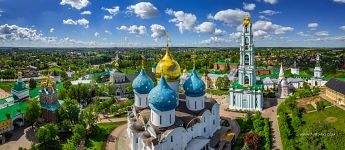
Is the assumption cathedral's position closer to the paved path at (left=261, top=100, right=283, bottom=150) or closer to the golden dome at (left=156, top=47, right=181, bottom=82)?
the golden dome at (left=156, top=47, right=181, bottom=82)

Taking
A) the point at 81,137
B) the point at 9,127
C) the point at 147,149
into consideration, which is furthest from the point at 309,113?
the point at 9,127

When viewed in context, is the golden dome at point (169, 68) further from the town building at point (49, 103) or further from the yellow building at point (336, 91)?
the yellow building at point (336, 91)

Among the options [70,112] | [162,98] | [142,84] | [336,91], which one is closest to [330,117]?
[336,91]

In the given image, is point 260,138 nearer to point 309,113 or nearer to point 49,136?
point 309,113

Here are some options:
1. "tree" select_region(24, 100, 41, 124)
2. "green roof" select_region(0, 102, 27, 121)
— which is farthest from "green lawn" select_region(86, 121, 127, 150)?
"green roof" select_region(0, 102, 27, 121)

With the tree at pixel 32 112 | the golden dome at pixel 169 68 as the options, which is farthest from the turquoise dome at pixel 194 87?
the tree at pixel 32 112

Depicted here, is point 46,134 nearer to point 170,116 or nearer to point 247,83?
point 170,116
